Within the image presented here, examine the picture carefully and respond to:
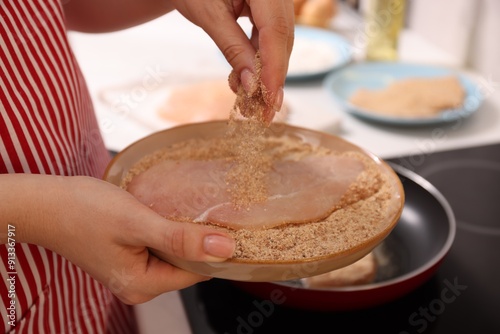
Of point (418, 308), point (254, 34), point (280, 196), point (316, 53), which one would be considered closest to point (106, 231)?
point (280, 196)

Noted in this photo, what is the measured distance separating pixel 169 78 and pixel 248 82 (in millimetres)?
885

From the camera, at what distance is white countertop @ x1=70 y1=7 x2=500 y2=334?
3.98 feet

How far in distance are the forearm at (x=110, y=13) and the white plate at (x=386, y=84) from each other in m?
0.59

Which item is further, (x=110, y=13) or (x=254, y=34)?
(x=110, y=13)

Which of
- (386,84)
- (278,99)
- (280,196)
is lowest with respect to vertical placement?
(386,84)

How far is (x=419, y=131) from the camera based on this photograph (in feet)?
4.18

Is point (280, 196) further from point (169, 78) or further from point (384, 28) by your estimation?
point (384, 28)

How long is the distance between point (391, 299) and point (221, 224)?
27cm

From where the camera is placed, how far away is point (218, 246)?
0.52 m

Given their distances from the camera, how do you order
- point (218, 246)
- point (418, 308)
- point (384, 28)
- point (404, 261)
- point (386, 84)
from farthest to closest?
1. point (384, 28)
2. point (386, 84)
3. point (404, 261)
4. point (418, 308)
5. point (218, 246)

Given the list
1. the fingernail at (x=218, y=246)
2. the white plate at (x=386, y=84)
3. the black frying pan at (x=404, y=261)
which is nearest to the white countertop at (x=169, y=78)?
the white plate at (x=386, y=84)

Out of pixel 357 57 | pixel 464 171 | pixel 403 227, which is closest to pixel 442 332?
pixel 403 227

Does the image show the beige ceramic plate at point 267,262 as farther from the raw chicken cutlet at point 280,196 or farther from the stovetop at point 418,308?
the stovetop at point 418,308

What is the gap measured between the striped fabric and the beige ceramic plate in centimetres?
8
